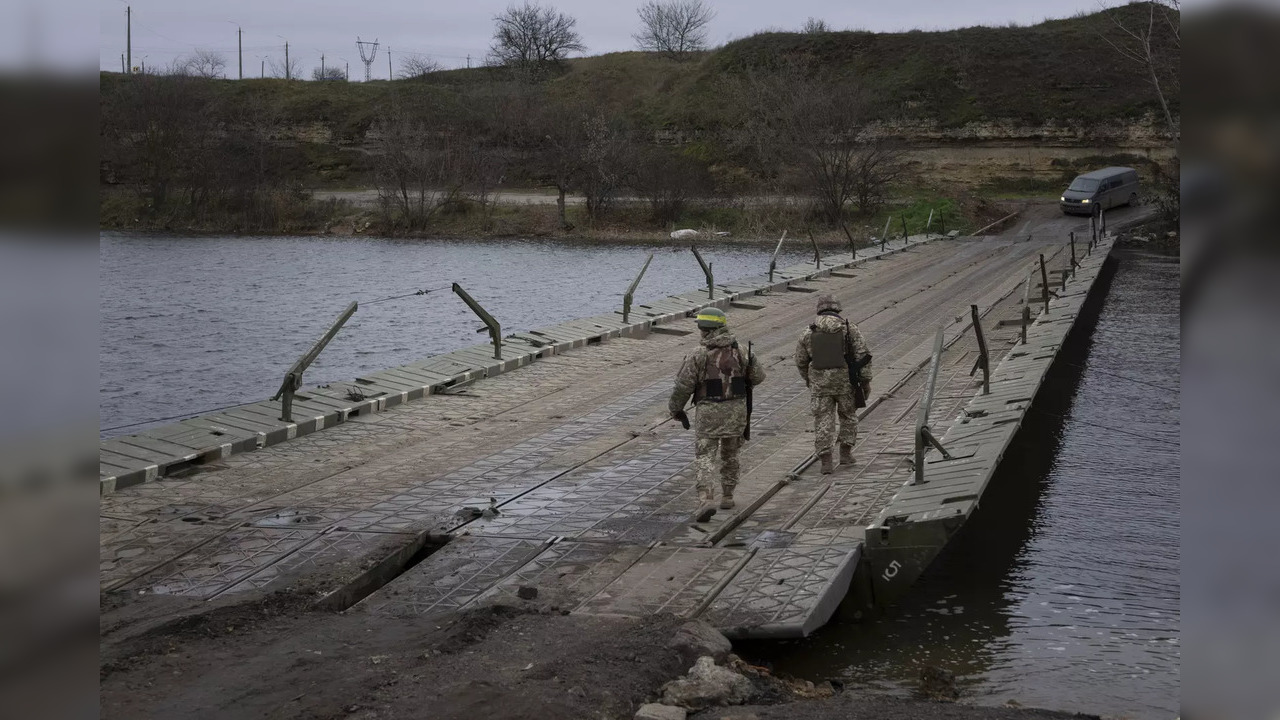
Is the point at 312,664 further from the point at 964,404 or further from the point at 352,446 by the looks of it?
the point at 964,404

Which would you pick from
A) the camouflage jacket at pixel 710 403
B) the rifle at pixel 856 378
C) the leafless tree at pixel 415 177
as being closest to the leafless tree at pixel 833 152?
the leafless tree at pixel 415 177

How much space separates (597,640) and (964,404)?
10.8m

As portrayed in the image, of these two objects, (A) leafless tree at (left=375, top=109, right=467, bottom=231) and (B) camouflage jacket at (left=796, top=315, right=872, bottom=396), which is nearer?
(B) camouflage jacket at (left=796, top=315, right=872, bottom=396)

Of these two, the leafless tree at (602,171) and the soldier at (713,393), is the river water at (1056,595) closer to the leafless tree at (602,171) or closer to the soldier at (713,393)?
the soldier at (713,393)

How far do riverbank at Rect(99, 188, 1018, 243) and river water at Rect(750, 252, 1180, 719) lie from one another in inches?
1745

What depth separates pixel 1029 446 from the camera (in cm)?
1842

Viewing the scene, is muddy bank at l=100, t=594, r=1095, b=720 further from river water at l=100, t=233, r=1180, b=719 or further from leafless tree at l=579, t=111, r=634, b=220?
leafless tree at l=579, t=111, r=634, b=220

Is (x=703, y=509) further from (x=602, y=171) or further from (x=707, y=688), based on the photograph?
(x=602, y=171)

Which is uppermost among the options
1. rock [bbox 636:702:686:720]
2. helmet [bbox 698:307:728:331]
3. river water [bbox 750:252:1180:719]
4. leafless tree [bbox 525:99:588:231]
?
leafless tree [bbox 525:99:588:231]

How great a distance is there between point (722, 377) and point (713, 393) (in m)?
0.18

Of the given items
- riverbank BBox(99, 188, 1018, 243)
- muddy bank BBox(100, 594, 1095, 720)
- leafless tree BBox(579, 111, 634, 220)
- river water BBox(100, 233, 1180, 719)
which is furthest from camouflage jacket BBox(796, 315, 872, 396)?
leafless tree BBox(579, 111, 634, 220)

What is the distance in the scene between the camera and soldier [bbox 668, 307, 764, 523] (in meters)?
11.7

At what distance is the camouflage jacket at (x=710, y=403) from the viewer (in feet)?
38.5
